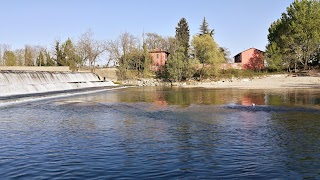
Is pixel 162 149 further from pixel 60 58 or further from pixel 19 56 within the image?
pixel 19 56

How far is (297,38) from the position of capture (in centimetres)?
7356

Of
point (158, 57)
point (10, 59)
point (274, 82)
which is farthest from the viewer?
point (158, 57)

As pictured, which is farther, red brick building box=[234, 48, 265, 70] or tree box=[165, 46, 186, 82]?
red brick building box=[234, 48, 265, 70]

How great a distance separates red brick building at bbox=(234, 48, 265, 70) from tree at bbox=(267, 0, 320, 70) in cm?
583

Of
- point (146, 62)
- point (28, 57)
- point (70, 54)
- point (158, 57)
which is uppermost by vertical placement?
point (70, 54)

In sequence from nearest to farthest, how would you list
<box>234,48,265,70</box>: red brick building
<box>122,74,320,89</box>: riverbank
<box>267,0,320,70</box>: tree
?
<box>122,74,320,89</box>: riverbank < <box>267,0,320,70</box>: tree < <box>234,48,265,70</box>: red brick building

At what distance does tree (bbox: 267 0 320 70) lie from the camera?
71.1m

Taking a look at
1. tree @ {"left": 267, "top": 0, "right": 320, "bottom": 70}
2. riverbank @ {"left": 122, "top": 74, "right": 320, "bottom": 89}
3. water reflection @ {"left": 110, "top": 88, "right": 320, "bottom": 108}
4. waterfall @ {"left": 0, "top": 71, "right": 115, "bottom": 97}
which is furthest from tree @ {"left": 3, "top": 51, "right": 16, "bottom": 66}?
tree @ {"left": 267, "top": 0, "right": 320, "bottom": 70}

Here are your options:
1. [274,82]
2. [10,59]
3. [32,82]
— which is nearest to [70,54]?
[10,59]

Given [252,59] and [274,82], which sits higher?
[252,59]

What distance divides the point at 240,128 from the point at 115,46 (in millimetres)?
77231

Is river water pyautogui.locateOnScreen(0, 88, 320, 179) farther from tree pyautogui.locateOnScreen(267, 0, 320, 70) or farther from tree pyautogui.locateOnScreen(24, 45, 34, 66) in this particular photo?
tree pyautogui.locateOnScreen(24, 45, 34, 66)

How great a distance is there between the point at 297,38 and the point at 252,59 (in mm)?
16060

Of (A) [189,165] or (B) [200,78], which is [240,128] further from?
(B) [200,78]
